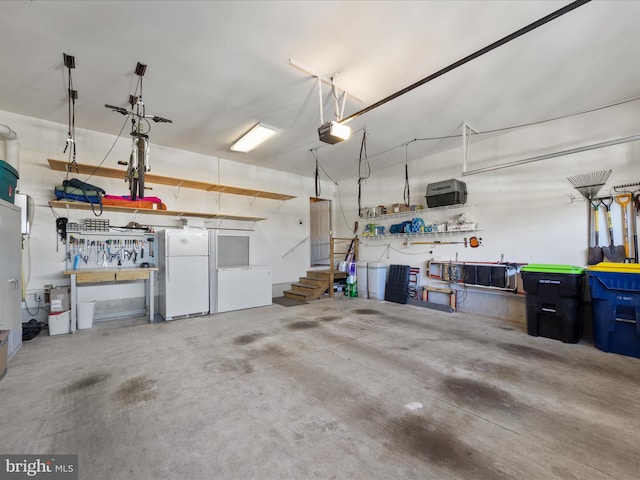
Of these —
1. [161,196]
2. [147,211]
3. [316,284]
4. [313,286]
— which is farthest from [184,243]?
[316,284]

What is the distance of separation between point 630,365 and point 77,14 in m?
6.53

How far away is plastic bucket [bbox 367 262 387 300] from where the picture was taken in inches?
262

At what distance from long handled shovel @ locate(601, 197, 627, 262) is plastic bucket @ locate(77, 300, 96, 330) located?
25.9 ft

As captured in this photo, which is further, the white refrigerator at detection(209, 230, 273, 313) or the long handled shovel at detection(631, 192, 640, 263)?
the white refrigerator at detection(209, 230, 273, 313)

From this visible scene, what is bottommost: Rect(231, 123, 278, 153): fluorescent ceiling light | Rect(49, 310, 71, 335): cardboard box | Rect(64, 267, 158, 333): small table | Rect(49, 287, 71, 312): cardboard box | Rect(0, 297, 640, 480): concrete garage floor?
Rect(0, 297, 640, 480): concrete garage floor

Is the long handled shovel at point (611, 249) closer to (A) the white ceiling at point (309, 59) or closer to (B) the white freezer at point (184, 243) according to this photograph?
(A) the white ceiling at point (309, 59)

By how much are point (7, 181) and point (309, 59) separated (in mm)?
3831

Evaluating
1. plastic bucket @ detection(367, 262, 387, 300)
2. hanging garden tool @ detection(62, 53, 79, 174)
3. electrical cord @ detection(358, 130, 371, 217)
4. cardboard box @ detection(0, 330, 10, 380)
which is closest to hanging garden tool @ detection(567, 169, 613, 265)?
electrical cord @ detection(358, 130, 371, 217)

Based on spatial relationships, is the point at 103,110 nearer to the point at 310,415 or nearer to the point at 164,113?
the point at 164,113

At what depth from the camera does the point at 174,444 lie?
5.90ft

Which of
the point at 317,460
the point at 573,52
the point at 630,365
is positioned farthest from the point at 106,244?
the point at 630,365

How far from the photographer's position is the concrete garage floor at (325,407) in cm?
165

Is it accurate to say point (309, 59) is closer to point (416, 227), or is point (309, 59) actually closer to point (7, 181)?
point (7, 181)

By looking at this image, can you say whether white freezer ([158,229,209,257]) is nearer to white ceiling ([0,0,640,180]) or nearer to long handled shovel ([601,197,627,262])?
white ceiling ([0,0,640,180])
